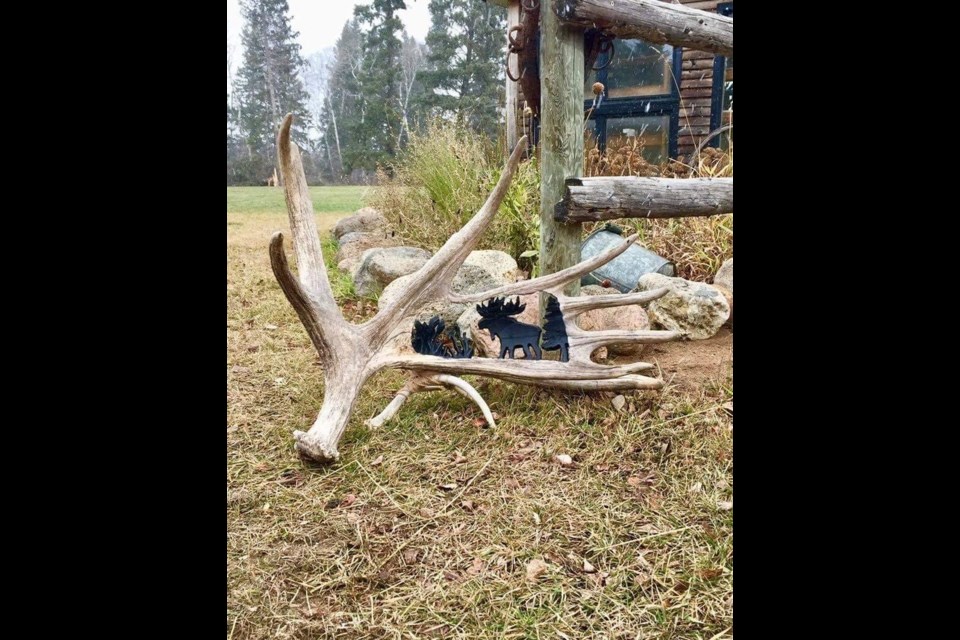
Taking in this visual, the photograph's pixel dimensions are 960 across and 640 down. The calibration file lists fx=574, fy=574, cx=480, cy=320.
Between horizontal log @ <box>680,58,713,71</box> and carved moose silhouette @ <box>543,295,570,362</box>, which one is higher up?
horizontal log @ <box>680,58,713,71</box>

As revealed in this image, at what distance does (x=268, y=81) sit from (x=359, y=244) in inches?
128

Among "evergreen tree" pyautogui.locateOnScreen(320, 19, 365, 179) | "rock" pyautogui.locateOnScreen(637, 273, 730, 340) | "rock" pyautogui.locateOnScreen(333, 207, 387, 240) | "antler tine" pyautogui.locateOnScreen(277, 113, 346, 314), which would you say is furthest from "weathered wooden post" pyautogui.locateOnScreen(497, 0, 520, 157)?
"antler tine" pyautogui.locateOnScreen(277, 113, 346, 314)

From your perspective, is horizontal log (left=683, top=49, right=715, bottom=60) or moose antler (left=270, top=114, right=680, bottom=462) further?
horizontal log (left=683, top=49, right=715, bottom=60)

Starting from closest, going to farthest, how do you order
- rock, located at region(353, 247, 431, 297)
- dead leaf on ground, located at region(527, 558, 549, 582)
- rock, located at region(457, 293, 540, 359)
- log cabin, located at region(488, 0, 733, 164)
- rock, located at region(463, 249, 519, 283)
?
1. dead leaf on ground, located at region(527, 558, 549, 582)
2. rock, located at region(457, 293, 540, 359)
3. rock, located at region(463, 249, 519, 283)
4. rock, located at region(353, 247, 431, 297)
5. log cabin, located at region(488, 0, 733, 164)

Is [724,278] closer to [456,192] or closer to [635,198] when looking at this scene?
[635,198]

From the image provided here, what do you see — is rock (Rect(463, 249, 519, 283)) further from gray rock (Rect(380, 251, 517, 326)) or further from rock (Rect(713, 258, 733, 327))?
rock (Rect(713, 258, 733, 327))

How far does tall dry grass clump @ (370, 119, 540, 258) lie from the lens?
5.66 meters

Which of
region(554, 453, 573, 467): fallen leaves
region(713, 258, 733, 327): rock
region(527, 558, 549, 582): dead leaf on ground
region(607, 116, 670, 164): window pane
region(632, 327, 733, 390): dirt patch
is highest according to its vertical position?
region(607, 116, 670, 164): window pane

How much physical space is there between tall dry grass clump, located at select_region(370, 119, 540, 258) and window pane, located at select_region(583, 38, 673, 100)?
2.52 metres

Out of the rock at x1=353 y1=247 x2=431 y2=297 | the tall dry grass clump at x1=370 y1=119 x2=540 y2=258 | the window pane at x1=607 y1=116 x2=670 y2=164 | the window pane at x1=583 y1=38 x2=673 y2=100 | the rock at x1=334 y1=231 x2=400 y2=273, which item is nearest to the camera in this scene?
the rock at x1=353 y1=247 x2=431 y2=297
